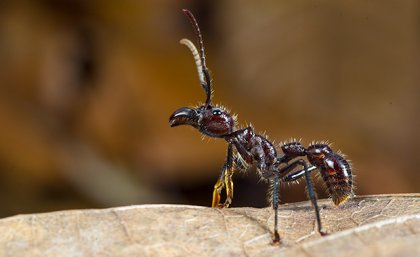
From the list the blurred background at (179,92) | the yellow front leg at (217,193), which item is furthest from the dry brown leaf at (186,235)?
the blurred background at (179,92)

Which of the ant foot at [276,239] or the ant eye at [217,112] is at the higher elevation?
the ant eye at [217,112]

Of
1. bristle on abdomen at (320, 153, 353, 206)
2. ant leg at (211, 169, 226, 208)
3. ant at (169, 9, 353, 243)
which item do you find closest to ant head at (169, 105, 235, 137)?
ant at (169, 9, 353, 243)

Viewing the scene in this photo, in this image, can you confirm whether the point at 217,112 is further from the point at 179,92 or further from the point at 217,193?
the point at 179,92

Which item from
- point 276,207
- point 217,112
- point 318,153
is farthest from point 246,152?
point 276,207

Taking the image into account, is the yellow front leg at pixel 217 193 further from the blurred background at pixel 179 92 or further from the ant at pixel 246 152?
the blurred background at pixel 179 92

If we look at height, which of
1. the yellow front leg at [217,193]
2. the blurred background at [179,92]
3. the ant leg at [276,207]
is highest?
the blurred background at [179,92]

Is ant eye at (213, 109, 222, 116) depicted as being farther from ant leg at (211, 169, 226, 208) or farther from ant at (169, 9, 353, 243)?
ant leg at (211, 169, 226, 208)
